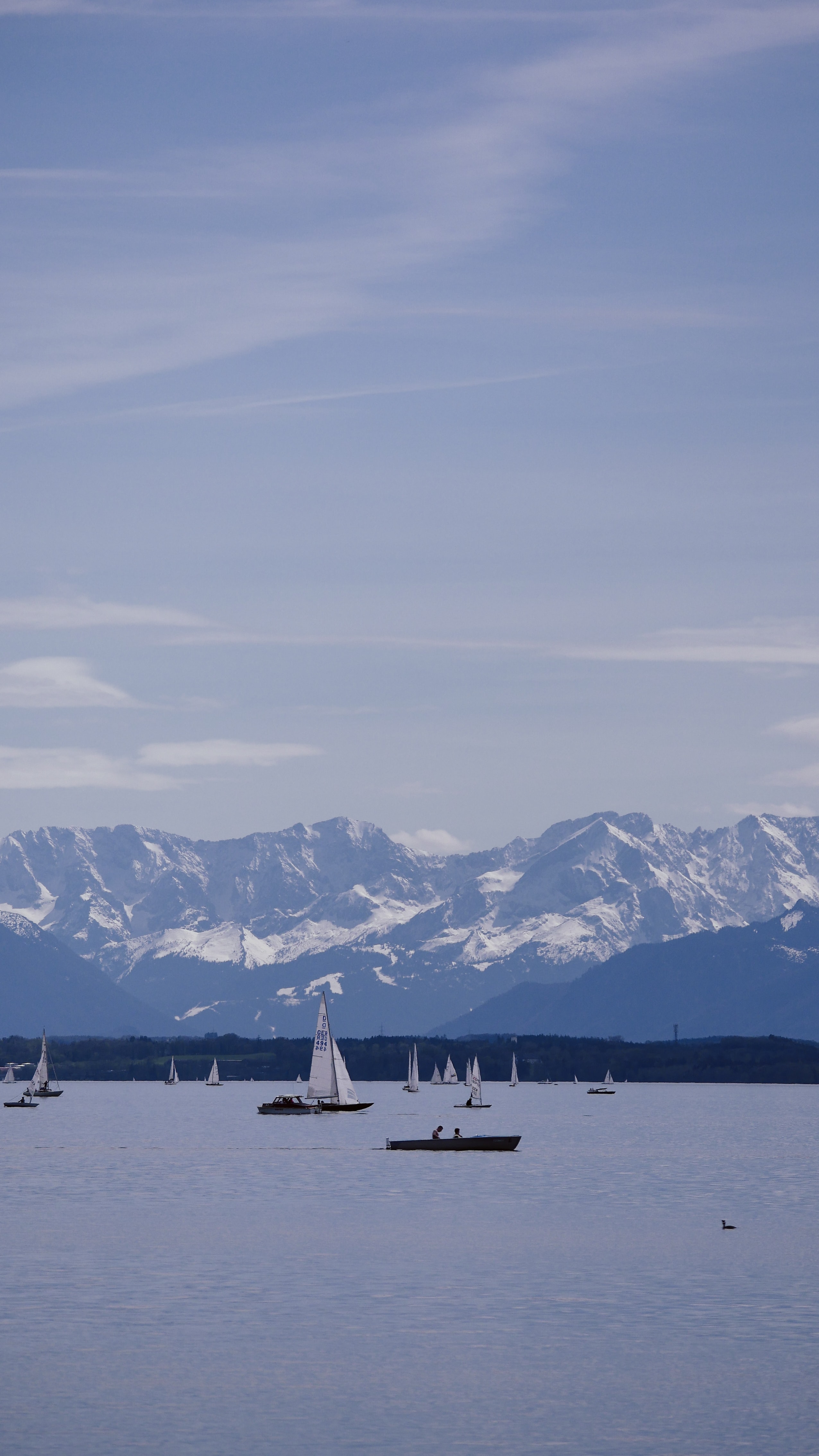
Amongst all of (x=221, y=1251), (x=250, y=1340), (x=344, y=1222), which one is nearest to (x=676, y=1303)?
(x=250, y=1340)

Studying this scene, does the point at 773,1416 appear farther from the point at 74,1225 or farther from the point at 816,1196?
the point at 816,1196

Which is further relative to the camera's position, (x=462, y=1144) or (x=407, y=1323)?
(x=462, y=1144)

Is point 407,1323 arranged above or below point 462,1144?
below

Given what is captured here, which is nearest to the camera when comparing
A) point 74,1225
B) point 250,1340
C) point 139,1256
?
point 250,1340

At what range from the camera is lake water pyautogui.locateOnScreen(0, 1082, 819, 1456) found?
58.7 m

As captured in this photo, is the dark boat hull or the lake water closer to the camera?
the lake water

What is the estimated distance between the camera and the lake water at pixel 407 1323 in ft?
193

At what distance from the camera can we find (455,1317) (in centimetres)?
7988

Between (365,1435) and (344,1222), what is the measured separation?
210 feet

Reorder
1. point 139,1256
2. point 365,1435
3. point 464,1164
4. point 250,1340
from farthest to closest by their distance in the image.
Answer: point 464,1164 → point 139,1256 → point 250,1340 → point 365,1435

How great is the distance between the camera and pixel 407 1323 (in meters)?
78.2

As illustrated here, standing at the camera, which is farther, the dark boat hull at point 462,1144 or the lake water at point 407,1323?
the dark boat hull at point 462,1144

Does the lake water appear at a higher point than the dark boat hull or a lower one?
lower

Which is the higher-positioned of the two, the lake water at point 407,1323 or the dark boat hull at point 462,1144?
the dark boat hull at point 462,1144
